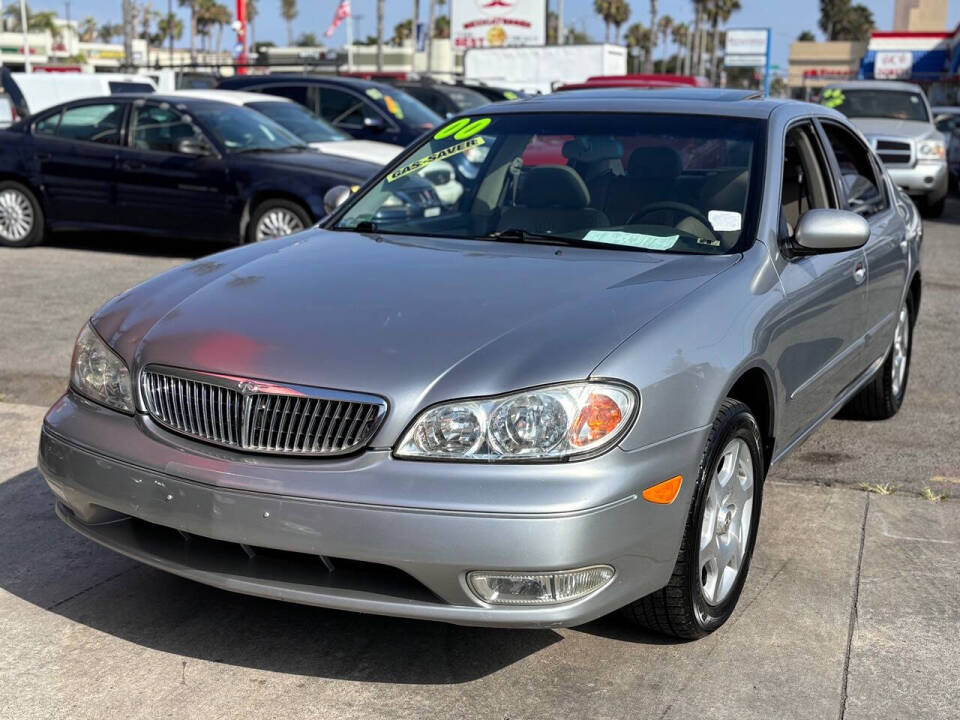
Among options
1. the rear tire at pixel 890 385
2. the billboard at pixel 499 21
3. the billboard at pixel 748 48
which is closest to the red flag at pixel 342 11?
the billboard at pixel 499 21

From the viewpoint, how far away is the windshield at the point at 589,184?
14.3 feet

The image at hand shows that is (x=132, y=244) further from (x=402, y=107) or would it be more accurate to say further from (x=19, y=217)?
(x=402, y=107)

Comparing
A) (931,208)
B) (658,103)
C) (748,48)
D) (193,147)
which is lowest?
(931,208)

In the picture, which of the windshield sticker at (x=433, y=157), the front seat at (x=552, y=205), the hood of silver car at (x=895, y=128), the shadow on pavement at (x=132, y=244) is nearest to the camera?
the front seat at (x=552, y=205)

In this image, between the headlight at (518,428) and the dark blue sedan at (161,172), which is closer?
the headlight at (518,428)

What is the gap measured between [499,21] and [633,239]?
4583 centimetres

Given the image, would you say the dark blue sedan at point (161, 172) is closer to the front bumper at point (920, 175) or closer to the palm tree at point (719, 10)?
the front bumper at point (920, 175)

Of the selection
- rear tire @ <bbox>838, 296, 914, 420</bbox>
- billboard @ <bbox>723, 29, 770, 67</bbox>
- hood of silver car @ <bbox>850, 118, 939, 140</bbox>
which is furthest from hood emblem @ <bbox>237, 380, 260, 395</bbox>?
billboard @ <bbox>723, 29, 770, 67</bbox>

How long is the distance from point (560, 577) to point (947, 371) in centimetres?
503

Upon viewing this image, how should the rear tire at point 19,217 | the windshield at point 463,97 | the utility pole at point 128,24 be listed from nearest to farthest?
1. the rear tire at point 19,217
2. the windshield at point 463,97
3. the utility pole at point 128,24

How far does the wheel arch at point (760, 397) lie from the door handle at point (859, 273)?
3.55 ft

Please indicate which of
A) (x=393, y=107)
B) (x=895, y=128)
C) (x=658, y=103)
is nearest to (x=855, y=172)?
(x=658, y=103)

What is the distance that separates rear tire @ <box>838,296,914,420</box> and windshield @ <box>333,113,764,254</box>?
6.15ft

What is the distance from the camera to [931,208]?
16812mm
